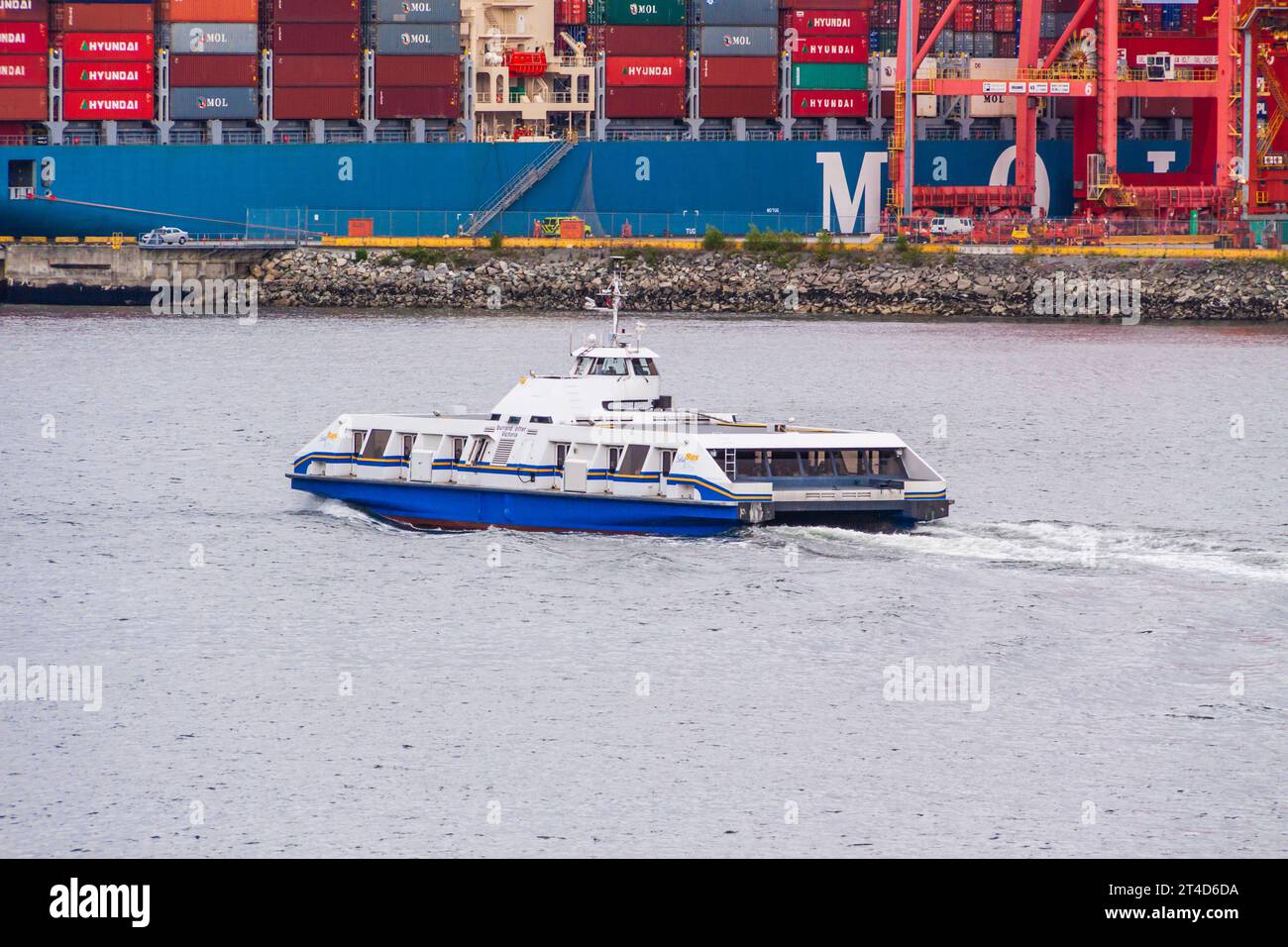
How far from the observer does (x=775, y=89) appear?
113312 mm

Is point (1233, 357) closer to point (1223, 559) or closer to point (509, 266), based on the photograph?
point (509, 266)

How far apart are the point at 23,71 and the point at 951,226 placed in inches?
1981

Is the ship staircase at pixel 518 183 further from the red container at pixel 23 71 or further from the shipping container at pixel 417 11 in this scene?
the red container at pixel 23 71

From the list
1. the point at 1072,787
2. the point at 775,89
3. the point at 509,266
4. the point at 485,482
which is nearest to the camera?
the point at 1072,787

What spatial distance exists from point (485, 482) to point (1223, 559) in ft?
50.0

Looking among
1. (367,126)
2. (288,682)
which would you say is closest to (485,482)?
(288,682)

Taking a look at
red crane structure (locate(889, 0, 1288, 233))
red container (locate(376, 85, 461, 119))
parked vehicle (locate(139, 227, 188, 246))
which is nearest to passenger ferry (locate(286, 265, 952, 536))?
red crane structure (locate(889, 0, 1288, 233))

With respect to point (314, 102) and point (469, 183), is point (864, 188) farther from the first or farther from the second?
point (314, 102)

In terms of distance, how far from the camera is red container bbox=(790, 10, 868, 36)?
11212cm

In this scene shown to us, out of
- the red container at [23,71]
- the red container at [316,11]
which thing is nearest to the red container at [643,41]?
the red container at [316,11]

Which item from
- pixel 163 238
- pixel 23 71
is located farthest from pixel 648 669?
Result: pixel 23 71

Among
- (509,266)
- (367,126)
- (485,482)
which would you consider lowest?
(485,482)

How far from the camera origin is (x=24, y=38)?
108125 mm
